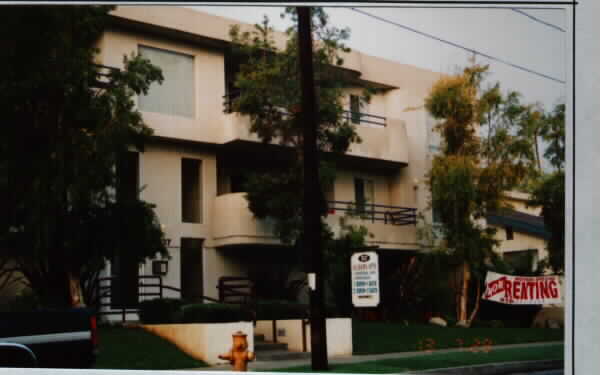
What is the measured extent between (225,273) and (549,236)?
3.37 meters

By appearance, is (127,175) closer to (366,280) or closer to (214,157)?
(214,157)

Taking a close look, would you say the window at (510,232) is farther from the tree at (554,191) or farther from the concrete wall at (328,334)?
the concrete wall at (328,334)

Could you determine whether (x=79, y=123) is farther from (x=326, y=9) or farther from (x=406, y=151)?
(x=406, y=151)

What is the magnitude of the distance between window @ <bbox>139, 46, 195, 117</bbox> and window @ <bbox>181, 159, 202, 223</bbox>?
560 millimetres

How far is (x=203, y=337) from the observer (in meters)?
8.35

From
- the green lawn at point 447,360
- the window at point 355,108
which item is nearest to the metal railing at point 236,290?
the green lawn at point 447,360

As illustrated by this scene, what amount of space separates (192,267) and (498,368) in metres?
3.45

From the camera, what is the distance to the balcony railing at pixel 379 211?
29.7 ft

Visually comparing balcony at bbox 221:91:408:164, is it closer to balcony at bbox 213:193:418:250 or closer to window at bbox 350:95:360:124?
window at bbox 350:95:360:124

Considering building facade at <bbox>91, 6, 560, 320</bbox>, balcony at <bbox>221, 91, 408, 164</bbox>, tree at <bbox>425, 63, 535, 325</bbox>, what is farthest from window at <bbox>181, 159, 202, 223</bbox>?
tree at <bbox>425, 63, 535, 325</bbox>

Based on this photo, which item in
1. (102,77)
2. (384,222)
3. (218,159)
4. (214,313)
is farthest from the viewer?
(384,222)

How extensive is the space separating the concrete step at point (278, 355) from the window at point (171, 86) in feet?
8.54

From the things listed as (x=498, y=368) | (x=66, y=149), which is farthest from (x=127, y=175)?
(x=498, y=368)

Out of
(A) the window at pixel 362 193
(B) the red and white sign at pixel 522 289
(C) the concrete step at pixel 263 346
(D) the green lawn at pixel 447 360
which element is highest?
(A) the window at pixel 362 193
